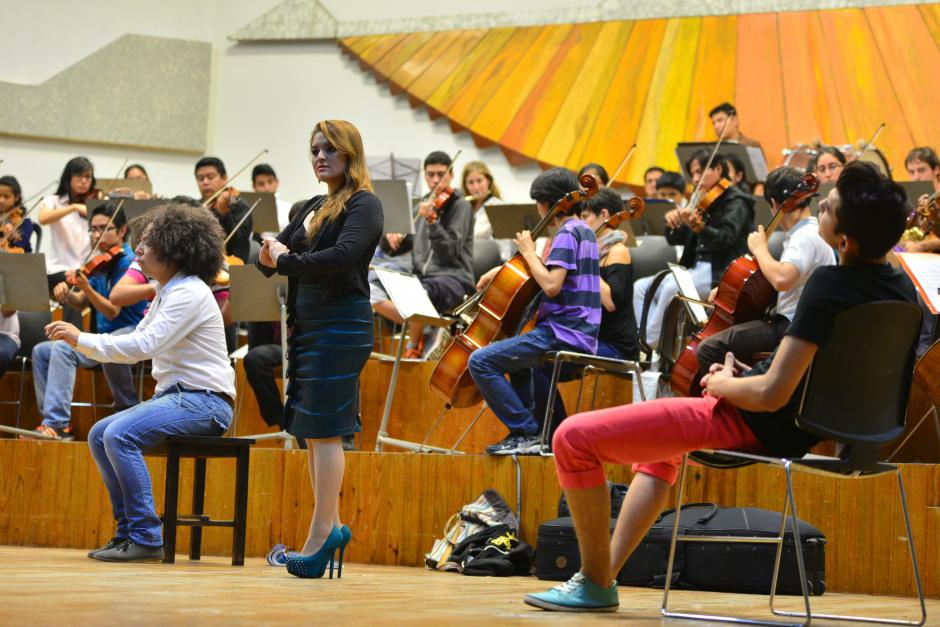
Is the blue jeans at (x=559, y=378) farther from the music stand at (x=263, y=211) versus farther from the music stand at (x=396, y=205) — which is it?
the music stand at (x=263, y=211)

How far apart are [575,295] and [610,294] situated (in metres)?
0.46

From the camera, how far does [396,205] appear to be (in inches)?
229

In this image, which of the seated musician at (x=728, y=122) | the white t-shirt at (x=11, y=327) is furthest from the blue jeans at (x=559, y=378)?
the white t-shirt at (x=11, y=327)

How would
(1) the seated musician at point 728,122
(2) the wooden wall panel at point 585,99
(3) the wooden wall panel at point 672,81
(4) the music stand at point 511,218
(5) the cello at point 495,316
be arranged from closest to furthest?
1. (5) the cello at point 495,316
2. (4) the music stand at point 511,218
3. (1) the seated musician at point 728,122
4. (3) the wooden wall panel at point 672,81
5. (2) the wooden wall panel at point 585,99

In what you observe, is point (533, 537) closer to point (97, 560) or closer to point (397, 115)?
point (97, 560)

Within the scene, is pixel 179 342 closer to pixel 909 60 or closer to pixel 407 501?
pixel 407 501

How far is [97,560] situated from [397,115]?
18.9 ft

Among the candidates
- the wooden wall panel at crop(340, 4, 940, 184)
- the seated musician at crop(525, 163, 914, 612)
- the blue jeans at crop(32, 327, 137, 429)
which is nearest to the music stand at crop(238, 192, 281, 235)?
the blue jeans at crop(32, 327, 137, 429)

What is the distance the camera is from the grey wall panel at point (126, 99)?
9.09 metres

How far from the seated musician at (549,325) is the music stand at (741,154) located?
4.61 feet

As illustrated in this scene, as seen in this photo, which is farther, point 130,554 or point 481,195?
point 481,195

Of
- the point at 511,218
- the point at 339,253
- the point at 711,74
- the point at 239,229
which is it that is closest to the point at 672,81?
the point at 711,74

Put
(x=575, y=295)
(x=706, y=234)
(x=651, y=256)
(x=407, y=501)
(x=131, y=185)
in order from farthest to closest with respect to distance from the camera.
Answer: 1. (x=131, y=185)
2. (x=651, y=256)
3. (x=706, y=234)
4. (x=575, y=295)
5. (x=407, y=501)

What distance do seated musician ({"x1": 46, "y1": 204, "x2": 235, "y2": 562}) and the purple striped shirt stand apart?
4.19ft
